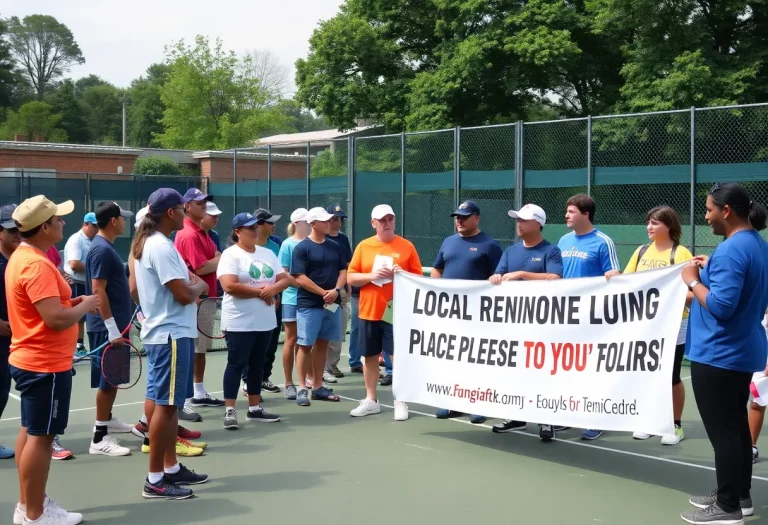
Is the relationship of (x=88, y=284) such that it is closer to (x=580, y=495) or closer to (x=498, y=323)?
(x=498, y=323)

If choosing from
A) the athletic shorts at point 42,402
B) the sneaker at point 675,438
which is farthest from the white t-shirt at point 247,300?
the sneaker at point 675,438

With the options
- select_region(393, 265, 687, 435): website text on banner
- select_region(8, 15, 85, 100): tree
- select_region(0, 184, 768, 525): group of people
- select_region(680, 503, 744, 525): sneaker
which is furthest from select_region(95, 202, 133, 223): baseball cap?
select_region(8, 15, 85, 100): tree

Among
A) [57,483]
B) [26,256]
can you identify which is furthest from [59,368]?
[57,483]

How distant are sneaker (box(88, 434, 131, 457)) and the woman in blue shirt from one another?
425 centimetres

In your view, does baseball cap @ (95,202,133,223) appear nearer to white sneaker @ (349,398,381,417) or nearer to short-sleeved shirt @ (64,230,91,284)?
white sneaker @ (349,398,381,417)

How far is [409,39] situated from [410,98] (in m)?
4.48

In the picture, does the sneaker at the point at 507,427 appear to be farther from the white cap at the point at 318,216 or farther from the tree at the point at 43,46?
the tree at the point at 43,46

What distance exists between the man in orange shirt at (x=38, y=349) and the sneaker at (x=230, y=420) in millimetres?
2597

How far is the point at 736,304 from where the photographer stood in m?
4.84

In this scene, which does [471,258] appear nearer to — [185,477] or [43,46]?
[185,477]

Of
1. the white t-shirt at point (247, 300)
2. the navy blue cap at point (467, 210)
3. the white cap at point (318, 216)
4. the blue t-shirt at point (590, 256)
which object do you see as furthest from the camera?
the white cap at point (318, 216)

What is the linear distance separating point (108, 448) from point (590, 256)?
4208 mm

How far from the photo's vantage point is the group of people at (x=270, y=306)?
16.1 feet

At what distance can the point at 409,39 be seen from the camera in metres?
38.4
